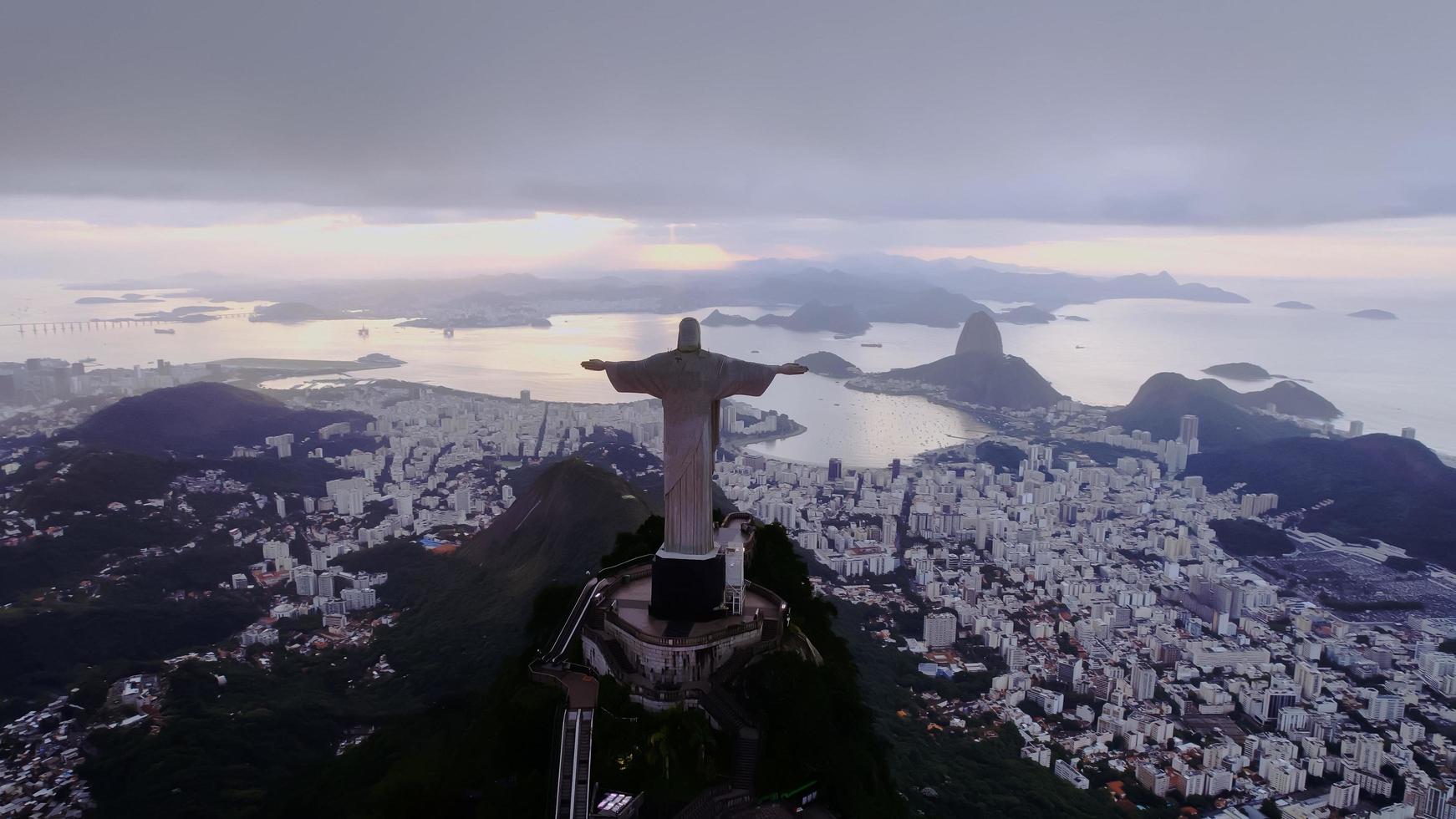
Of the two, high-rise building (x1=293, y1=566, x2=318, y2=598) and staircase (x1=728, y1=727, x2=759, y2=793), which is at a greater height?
staircase (x1=728, y1=727, x2=759, y2=793)

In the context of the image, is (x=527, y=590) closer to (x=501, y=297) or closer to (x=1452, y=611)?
(x=1452, y=611)

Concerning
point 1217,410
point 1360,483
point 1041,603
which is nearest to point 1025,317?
point 1217,410

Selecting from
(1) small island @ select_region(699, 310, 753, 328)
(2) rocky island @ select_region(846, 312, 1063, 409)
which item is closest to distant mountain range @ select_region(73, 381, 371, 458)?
(1) small island @ select_region(699, 310, 753, 328)

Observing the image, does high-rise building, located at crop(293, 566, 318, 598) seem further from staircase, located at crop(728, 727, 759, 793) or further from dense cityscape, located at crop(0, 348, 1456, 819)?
staircase, located at crop(728, 727, 759, 793)

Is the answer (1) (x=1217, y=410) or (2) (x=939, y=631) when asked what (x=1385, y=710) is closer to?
(2) (x=939, y=631)

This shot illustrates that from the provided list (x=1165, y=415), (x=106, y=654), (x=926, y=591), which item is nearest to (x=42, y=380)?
(x=106, y=654)

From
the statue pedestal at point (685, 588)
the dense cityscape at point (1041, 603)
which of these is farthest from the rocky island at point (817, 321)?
the statue pedestal at point (685, 588)
